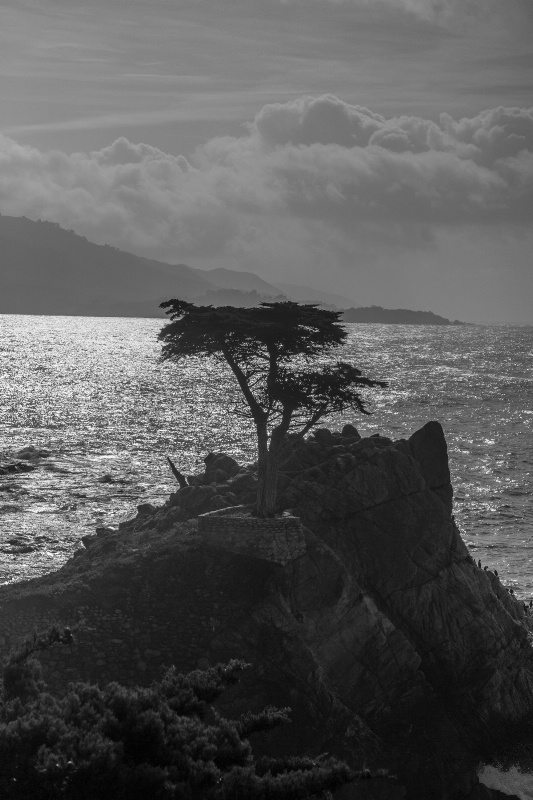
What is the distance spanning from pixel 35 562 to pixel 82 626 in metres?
25.3

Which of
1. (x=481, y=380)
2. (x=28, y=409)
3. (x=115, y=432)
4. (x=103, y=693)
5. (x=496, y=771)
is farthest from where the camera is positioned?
(x=481, y=380)

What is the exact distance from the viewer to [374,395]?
5935 inches

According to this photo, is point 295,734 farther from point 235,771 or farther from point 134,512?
point 134,512

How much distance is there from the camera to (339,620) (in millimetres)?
35250

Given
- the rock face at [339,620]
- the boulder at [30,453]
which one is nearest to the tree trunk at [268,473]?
the rock face at [339,620]

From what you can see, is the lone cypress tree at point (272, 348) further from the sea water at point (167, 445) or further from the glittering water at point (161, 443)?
the glittering water at point (161, 443)

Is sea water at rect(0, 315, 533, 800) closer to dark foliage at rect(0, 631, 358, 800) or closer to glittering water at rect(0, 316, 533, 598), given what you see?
glittering water at rect(0, 316, 533, 598)

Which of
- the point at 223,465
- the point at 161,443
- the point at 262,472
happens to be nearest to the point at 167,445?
the point at 161,443

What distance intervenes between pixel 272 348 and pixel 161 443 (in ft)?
213

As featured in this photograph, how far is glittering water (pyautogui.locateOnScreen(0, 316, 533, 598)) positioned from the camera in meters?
66.8

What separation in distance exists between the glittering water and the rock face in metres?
19.5

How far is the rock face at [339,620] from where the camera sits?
33.1 m

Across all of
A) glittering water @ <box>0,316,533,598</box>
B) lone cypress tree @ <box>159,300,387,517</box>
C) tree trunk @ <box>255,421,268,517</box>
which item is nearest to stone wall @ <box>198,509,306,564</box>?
tree trunk @ <box>255,421,268,517</box>

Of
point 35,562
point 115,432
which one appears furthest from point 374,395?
point 35,562
